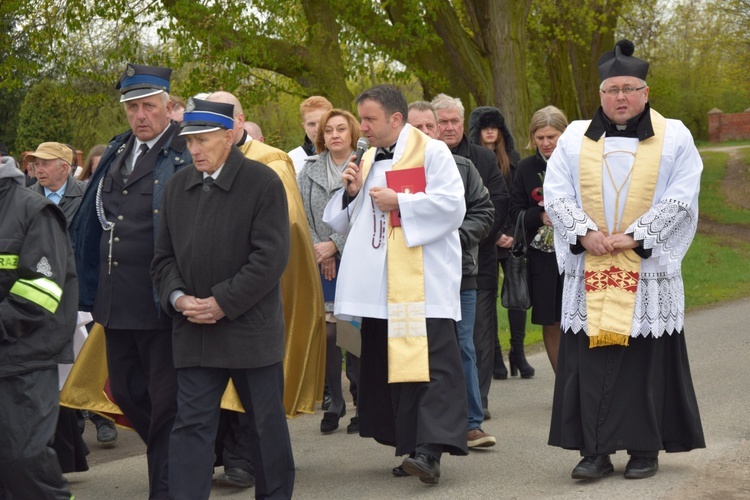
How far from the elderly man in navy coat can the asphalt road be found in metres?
0.86

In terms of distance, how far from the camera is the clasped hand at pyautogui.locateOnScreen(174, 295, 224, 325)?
18.0ft

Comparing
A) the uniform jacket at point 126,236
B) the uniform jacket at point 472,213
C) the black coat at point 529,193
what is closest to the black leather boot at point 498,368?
the black coat at point 529,193

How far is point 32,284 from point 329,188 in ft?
10.9

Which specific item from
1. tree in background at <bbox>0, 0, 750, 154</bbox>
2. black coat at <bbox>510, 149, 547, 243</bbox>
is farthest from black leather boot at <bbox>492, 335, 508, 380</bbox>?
tree in background at <bbox>0, 0, 750, 154</bbox>

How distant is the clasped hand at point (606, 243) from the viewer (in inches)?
245

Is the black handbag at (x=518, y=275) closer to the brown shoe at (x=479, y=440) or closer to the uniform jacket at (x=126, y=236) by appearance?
the brown shoe at (x=479, y=440)

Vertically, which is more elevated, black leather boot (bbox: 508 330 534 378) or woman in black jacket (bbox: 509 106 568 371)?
woman in black jacket (bbox: 509 106 568 371)

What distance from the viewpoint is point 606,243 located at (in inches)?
246

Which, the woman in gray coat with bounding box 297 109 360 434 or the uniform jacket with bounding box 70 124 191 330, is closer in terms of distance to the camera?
the uniform jacket with bounding box 70 124 191 330

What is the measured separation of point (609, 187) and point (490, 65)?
1411 cm

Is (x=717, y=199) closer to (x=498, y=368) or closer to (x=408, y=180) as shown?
(x=498, y=368)

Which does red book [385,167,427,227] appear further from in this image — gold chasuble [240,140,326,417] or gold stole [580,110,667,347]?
gold stole [580,110,667,347]

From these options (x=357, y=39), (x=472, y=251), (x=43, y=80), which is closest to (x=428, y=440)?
(x=472, y=251)

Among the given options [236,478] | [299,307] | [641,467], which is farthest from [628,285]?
[236,478]
